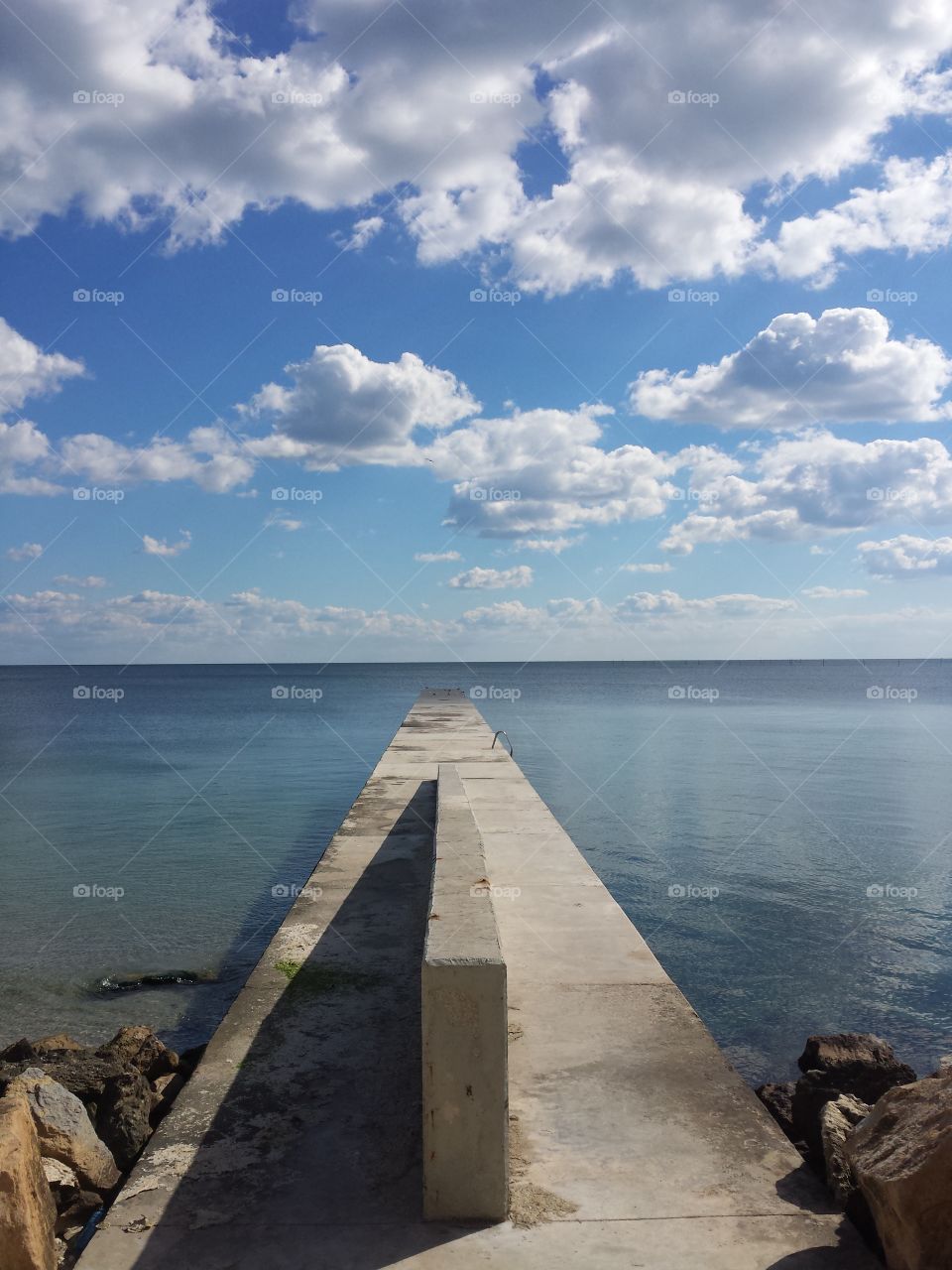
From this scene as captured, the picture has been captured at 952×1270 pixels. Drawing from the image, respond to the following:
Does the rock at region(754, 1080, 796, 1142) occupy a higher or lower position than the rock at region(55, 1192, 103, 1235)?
lower

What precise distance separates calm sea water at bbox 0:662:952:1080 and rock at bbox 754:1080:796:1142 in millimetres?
1473

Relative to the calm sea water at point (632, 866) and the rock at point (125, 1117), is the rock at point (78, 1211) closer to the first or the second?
the rock at point (125, 1117)

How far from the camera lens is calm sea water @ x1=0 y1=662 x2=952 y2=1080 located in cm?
919

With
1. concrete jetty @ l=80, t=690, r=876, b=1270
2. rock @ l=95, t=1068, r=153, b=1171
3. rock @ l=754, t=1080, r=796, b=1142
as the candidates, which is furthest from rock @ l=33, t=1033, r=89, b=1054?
rock @ l=754, t=1080, r=796, b=1142

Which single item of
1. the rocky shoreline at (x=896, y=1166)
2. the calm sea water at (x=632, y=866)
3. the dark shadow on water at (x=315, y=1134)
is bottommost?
the calm sea water at (x=632, y=866)

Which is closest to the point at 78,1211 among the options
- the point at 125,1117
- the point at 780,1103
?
the point at 125,1117

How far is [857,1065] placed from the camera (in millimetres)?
5855

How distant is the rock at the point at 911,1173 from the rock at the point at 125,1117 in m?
3.87

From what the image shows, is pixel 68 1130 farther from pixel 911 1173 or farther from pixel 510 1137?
pixel 911 1173

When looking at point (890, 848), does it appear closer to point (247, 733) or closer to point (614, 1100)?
point (614, 1100)

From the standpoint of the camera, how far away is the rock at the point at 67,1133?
480 cm

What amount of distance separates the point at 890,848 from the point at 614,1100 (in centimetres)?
1273

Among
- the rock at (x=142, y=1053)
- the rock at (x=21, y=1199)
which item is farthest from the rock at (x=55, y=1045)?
the rock at (x=21, y=1199)

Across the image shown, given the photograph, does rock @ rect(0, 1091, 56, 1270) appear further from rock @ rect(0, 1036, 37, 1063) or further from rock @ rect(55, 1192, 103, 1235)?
rock @ rect(0, 1036, 37, 1063)
